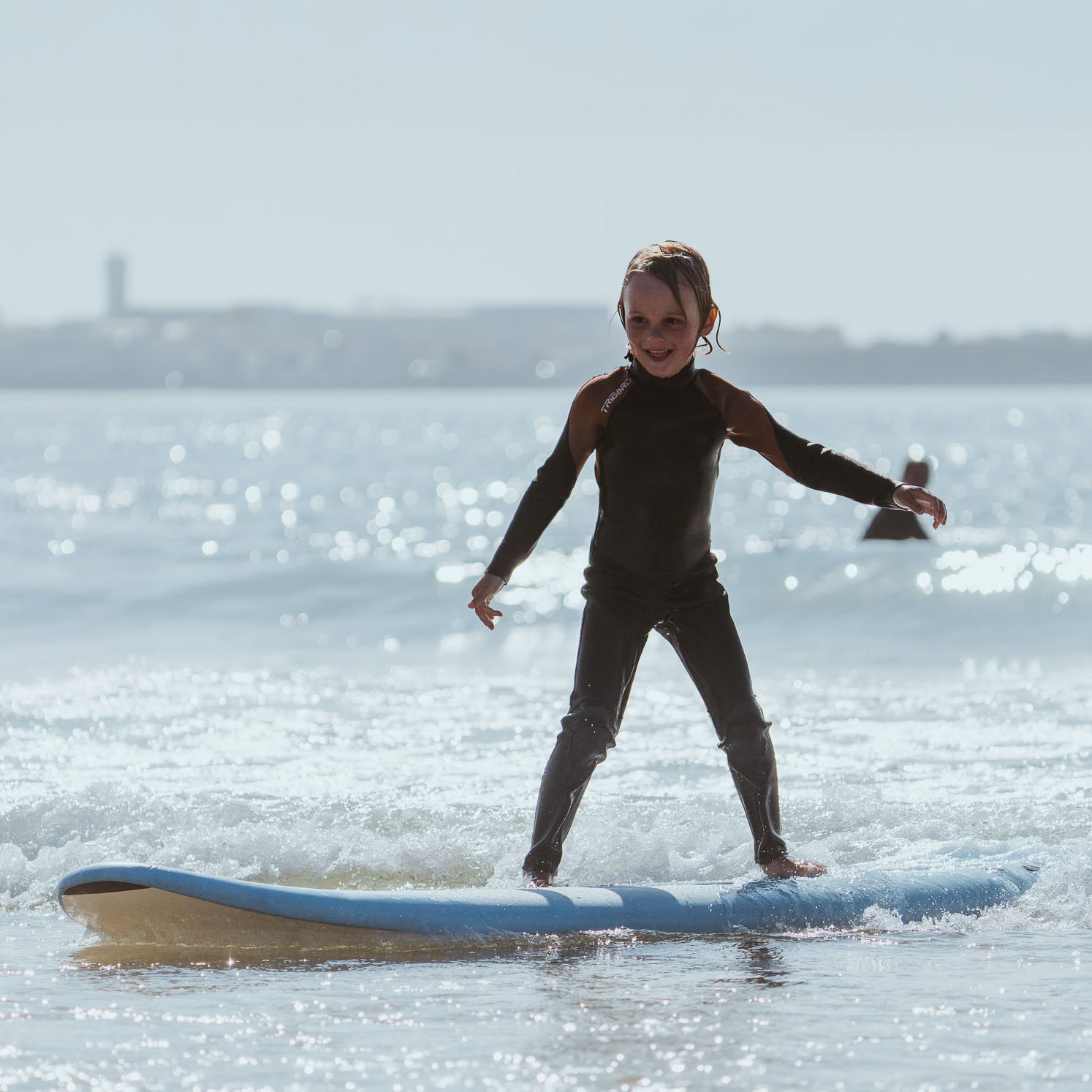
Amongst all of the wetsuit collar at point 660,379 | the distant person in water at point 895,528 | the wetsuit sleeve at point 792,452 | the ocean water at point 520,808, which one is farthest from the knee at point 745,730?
the distant person in water at point 895,528

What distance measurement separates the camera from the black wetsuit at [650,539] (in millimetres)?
4105

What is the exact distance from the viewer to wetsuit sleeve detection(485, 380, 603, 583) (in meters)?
4.12

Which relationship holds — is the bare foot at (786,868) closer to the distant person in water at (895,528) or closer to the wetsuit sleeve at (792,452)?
the wetsuit sleeve at (792,452)

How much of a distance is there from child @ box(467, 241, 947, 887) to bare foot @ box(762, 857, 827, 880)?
256mm

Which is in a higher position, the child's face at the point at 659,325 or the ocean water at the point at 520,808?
the child's face at the point at 659,325

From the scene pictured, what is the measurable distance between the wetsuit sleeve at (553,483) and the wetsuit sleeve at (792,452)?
0.30m

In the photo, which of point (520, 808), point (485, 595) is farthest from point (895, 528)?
point (485, 595)

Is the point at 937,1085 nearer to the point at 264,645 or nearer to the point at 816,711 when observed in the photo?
the point at 816,711

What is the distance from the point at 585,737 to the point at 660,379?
906 millimetres

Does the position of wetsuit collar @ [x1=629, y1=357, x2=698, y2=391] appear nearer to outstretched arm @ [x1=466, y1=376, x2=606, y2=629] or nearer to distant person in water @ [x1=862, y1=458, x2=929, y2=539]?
outstretched arm @ [x1=466, y1=376, x2=606, y2=629]

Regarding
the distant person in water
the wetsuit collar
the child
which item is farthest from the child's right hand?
the distant person in water

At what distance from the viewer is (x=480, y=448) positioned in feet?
208

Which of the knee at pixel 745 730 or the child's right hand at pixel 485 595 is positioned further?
the knee at pixel 745 730

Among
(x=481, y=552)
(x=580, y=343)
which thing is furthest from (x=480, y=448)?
(x=580, y=343)
